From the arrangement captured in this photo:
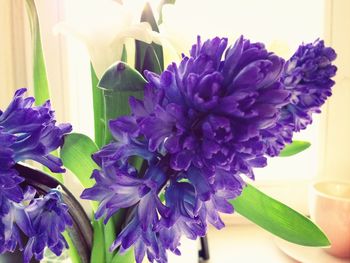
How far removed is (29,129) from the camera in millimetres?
252

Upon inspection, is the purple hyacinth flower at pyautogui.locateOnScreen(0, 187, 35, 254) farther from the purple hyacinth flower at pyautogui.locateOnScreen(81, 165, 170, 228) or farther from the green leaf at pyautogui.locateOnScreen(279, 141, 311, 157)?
the green leaf at pyautogui.locateOnScreen(279, 141, 311, 157)

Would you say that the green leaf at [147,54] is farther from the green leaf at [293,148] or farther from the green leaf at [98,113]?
the green leaf at [293,148]

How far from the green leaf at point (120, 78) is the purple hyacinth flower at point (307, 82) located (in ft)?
0.40

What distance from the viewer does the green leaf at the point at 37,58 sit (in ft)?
1.28

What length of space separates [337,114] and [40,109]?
0.67 meters

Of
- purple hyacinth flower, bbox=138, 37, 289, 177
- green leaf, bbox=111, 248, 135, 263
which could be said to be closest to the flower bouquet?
purple hyacinth flower, bbox=138, 37, 289, 177

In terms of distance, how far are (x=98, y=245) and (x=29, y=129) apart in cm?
17

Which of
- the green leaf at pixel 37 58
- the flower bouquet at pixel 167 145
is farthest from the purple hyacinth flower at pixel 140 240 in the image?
the green leaf at pixel 37 58

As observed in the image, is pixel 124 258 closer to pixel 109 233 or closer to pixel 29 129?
pixel 109 233

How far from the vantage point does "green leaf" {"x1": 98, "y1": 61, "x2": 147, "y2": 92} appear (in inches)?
10.8

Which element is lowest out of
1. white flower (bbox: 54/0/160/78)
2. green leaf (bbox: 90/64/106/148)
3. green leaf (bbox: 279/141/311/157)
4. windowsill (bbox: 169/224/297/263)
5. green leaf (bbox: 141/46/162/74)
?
windowsill (bbox: 169/224/297/263)

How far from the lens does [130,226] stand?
0.87ft

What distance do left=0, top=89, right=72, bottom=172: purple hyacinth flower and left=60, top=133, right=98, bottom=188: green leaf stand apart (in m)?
0.07

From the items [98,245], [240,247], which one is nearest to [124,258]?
[98,245]
